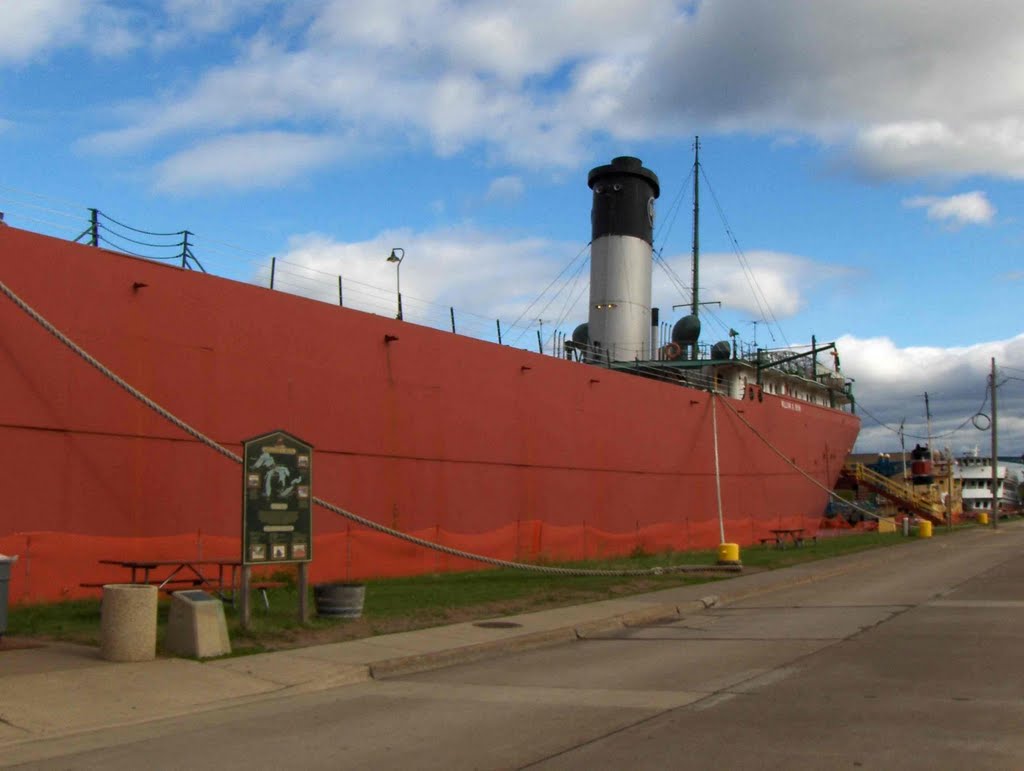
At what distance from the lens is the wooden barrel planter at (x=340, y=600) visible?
11.5m

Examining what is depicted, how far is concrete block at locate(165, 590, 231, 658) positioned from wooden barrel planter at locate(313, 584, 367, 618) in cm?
196

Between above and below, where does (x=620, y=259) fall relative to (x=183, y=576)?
above

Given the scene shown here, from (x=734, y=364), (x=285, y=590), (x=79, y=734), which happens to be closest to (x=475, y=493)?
(x=285, y=590)

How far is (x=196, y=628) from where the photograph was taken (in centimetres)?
937

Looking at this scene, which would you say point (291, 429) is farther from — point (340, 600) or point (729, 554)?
point (729, 554)

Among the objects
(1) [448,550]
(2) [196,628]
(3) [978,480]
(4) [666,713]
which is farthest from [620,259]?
(3) [978,480]

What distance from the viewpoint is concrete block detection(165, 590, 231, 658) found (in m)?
9.38

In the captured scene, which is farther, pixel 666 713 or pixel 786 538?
pixel 786 538

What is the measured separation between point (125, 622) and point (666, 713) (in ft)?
17.1

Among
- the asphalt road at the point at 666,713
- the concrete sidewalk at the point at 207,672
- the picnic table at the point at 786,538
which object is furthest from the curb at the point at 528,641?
the picnic table at the point at 786,538

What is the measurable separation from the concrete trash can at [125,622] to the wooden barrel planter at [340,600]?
2780 millimetres

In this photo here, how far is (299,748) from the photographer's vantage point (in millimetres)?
6469

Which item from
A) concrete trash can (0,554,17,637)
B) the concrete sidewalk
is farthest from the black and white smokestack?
concrete trash can (0,554,17,637)

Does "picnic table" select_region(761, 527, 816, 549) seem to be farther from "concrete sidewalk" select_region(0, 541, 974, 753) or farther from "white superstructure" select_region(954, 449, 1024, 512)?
"white superstructure" select_region(954, 449, 1024, 512)
